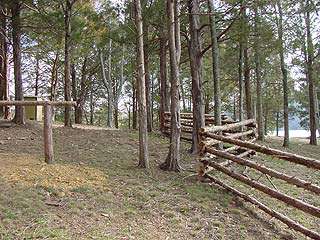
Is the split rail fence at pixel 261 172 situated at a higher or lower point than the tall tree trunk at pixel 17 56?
lower

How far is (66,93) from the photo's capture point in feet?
45.3

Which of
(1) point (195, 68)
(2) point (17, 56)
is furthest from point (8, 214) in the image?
(2) point (17, 56)

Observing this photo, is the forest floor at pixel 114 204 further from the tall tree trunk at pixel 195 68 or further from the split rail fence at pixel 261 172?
the tall tree trunk at pixel 195 68

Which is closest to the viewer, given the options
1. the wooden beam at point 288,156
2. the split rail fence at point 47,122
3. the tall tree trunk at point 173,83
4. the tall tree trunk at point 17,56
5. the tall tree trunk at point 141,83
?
the wooden beam at point 288,156

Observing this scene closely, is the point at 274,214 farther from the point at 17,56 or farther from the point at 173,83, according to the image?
the point at 17,56

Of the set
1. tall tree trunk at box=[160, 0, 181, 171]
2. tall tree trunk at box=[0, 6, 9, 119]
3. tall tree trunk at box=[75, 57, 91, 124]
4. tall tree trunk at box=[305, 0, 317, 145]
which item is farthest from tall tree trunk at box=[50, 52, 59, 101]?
tall tree trunk at box=[160, 0, 181, 171]

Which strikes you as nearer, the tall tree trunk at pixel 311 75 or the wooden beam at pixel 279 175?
the wooden beam at pixel 279 175

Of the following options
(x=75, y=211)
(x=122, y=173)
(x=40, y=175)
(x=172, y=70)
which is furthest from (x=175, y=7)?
(x=75, y=211)

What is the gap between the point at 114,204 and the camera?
595 centimetres

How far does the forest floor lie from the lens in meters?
4.98

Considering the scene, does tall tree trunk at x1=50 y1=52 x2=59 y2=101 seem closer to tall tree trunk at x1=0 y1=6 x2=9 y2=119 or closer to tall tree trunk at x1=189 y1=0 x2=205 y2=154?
tall tree trunk at x1=0 y1=6 x2=9 y2=119

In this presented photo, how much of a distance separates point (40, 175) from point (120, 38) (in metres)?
Answer: 8.42

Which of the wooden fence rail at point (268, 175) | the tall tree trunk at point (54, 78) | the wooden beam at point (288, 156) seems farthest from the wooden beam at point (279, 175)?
the tall tree trunk at point (54, 78)

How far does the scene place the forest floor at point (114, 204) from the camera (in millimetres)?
4977
